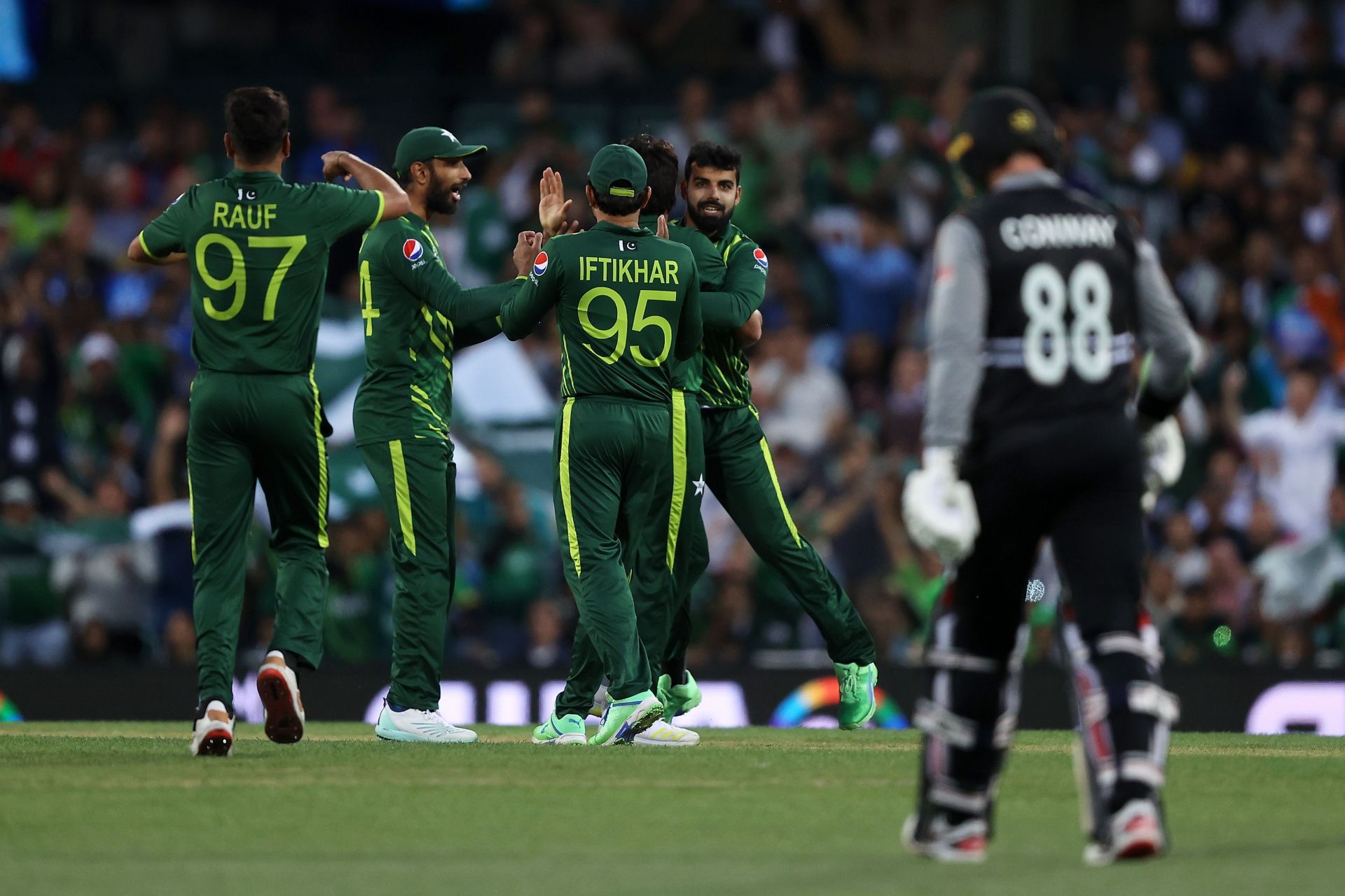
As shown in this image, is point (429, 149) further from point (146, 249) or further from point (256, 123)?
point (146, 249)

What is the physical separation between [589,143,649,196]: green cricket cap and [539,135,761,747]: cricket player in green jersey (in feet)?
1.03

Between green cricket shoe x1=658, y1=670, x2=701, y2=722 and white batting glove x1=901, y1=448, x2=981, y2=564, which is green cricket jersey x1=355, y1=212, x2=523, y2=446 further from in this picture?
white batting glove x1=901, y1=448, x2=981, y2=564

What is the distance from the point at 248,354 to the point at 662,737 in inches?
96.6

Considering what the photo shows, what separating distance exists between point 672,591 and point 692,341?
124 cm

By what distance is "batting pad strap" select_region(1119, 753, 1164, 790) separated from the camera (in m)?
5.57

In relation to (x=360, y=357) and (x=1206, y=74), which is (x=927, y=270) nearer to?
(x=1206, y=74)

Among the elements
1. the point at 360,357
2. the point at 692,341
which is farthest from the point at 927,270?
the point at 692,341

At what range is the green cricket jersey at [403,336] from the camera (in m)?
8.97

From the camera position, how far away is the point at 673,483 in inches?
358

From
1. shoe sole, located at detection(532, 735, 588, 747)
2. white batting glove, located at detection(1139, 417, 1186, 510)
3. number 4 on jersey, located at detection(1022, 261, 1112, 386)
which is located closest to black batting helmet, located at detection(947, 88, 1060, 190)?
number 4 on jersey, located at detection(1022, 261, 1112, 386)

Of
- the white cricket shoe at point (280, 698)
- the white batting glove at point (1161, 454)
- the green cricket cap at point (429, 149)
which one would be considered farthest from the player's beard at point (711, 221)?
the white batting glove at point (1161, 454)

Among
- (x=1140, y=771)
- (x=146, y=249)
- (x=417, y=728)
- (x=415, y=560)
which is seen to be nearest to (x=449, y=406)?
(x=415, y=560)

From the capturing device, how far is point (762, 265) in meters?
9.50

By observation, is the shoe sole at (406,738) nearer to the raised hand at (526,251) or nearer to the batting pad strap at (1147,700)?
the raised hand at (526,251)
